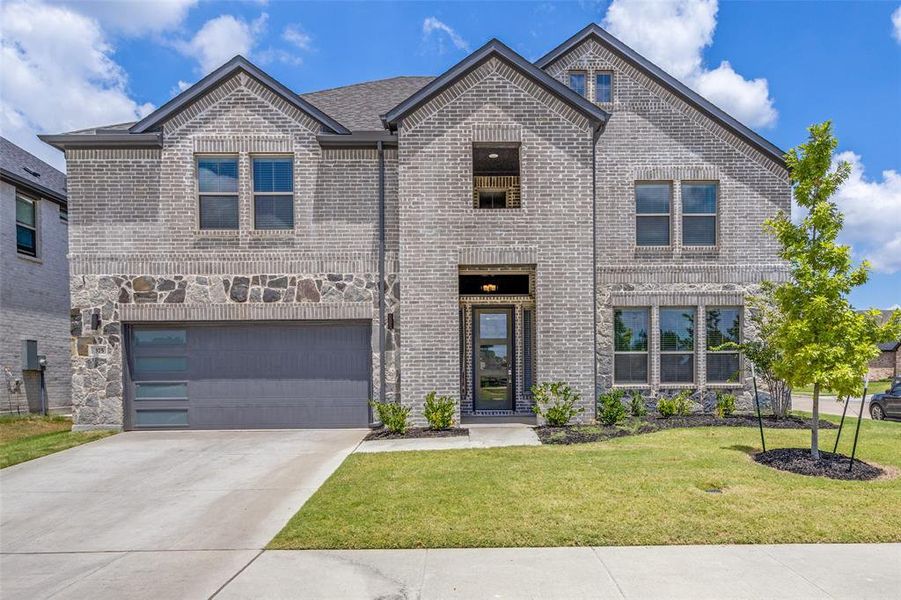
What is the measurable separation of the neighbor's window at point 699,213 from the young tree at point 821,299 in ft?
15.5

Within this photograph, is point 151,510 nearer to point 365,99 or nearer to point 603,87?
point 365,99

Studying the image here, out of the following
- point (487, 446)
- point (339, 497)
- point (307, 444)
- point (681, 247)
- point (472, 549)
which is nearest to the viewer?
point (472, 549)

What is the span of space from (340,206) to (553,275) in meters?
5.04

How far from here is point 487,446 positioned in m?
9.41

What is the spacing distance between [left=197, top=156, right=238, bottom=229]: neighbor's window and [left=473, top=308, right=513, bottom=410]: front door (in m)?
6.27

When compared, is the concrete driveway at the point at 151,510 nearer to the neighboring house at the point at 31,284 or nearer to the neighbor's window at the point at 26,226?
the neighboring house at the point at 31,284

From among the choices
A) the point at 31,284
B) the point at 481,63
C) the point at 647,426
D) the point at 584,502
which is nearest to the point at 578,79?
the point at 481,63

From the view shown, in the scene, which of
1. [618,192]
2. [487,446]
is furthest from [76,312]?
[618,192]

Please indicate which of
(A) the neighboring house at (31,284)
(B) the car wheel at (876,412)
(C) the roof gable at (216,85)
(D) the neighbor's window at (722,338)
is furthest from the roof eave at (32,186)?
(B) the car wheel at (876,412)

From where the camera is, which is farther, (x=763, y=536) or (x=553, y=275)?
(x=553, y=275)

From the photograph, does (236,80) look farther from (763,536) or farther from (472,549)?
(763,536)

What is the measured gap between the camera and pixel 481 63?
1121 cm

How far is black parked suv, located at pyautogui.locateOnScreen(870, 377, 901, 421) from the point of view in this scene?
53.1 feet

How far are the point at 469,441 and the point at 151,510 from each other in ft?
17.6
